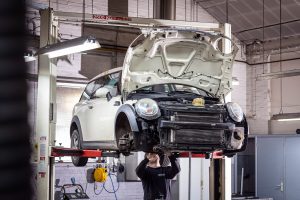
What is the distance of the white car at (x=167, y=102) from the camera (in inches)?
240

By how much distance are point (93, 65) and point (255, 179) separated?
5817 millimetres

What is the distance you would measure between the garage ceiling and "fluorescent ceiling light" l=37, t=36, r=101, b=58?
825 cm

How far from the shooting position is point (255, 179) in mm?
14578

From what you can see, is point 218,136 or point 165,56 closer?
point 218,136

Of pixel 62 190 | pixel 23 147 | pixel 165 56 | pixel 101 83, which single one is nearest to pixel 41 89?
pixel 101 83

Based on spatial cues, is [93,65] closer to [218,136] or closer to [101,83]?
[101,83]

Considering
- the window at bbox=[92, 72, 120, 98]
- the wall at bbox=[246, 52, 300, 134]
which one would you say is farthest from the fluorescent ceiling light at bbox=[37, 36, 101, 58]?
the wall at bbox=[246, 52, 300, 134]

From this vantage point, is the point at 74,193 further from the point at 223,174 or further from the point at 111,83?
the point at 111,83

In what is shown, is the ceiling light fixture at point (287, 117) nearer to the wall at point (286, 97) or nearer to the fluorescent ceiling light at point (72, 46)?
the wall at point (286, 97)

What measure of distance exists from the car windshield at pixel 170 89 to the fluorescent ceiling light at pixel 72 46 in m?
0.86

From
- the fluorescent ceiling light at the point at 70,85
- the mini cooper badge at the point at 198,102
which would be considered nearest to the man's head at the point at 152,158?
the mini cooper badge at the point at 198,102

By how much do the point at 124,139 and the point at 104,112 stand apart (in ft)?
2.17

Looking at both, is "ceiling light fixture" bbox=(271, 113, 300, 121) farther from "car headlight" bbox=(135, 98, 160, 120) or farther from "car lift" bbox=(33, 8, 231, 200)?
"car headlight" bbox=(135, 98, 160, 120)

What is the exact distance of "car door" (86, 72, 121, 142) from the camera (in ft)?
22.6
